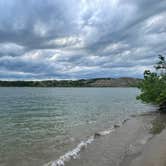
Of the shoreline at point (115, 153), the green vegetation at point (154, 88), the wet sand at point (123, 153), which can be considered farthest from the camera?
the green vegetation at point (154, 88)

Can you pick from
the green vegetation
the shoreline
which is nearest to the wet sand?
the shoreline

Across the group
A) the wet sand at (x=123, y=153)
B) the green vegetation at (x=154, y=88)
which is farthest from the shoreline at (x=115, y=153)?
the green vegetation at (x=154, y=88)

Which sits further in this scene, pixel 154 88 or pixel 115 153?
pixel 154 88

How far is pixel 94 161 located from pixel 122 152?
166 centimetres

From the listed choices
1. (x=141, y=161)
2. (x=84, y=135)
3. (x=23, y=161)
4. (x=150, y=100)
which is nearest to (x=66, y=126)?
(x=84, y=135)

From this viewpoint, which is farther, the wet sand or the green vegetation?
the green vegetation

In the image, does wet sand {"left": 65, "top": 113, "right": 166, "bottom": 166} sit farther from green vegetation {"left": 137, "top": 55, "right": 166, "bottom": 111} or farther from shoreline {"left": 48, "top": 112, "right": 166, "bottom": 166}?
green vegetation {"left": 137, "top": 55, "right": 166, "bottom": 111}

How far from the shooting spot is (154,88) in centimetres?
2881

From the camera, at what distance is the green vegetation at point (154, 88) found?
2823 centimetres

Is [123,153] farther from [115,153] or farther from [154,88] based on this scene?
[154,88]

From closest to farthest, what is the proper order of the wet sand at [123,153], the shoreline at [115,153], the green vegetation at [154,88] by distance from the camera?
the wet sand at [123,153] < the shoreline at [115,153] < the green vegetation at [154,88]

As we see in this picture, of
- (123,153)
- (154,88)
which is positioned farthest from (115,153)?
(154,88)

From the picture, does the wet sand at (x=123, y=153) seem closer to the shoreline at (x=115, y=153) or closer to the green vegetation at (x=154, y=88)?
the shoreline at (x=115, y=153)

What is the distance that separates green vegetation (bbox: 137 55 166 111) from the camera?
1111 inches
